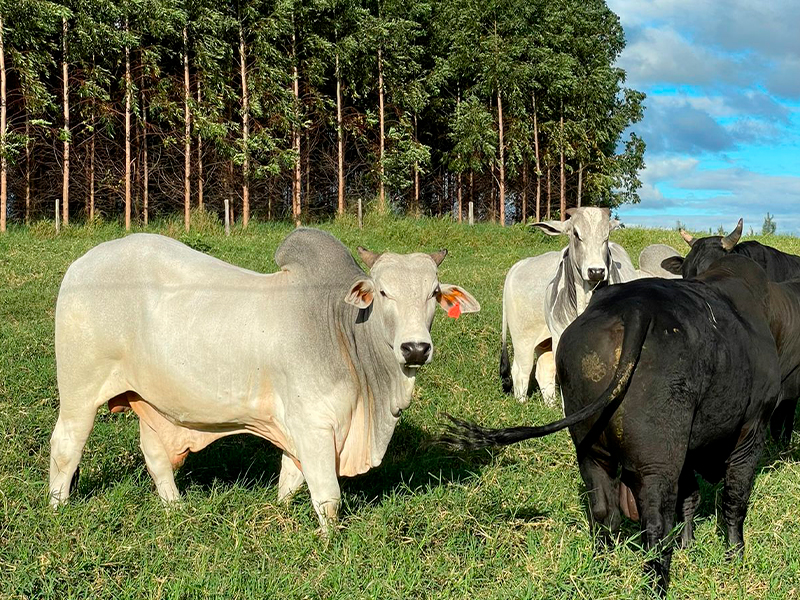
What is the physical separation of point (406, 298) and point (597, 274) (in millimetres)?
2647

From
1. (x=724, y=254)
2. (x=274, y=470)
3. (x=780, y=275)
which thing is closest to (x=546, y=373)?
(x=780, y=275)

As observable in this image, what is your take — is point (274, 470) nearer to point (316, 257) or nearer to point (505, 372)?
point (316, 257)

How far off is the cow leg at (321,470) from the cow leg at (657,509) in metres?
1.53

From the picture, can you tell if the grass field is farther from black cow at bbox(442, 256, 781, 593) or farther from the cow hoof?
black cow at bbox(442, 256, 781, 593)

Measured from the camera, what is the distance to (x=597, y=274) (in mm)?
6207

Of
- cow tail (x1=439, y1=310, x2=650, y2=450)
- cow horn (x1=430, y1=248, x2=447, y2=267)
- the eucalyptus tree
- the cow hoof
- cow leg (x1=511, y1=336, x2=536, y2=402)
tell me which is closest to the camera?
cow tail (x1=439, y1=310, x2=650, y2=450)

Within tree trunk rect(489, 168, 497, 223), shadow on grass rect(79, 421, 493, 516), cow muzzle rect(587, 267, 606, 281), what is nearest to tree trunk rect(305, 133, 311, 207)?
tree trunk rect(489, 168, 497, 223)

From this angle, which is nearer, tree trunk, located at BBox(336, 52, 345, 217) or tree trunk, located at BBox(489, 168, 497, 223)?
tree trunk, located at BBox(336, 52, 345, 217)

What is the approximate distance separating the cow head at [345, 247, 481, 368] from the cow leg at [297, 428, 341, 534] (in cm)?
58

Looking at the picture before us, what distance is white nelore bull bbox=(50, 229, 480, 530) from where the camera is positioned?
420cm

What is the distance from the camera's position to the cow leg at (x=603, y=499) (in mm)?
3648

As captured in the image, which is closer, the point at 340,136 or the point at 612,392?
→ the point at 612,392

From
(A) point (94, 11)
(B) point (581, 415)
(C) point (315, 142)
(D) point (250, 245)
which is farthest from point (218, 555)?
(C) point (315, 142)

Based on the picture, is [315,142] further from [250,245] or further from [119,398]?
[119,398]
